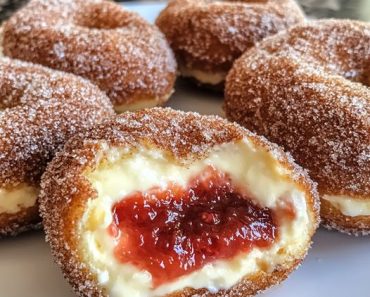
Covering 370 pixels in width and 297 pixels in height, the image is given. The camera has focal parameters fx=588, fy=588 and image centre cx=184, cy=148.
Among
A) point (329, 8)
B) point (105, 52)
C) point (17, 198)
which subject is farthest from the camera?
point (329, 8)

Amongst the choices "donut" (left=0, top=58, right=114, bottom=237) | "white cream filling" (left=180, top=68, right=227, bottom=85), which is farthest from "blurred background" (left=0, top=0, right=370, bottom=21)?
"donut" (left=0, top=58, right=114, bottom=237)

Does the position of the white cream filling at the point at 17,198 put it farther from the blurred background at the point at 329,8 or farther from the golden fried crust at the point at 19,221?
the blurred background at the point at 329,8

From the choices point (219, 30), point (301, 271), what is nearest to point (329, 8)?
point (219, 30)

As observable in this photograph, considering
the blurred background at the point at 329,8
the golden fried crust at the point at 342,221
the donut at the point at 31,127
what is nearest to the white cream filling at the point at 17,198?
the donut at the point at 31,127

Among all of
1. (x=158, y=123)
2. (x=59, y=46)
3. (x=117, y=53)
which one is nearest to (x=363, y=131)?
(x=158, y=123)

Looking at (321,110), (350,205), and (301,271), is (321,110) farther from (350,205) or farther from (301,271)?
(301,271)

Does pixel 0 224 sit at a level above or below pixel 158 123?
below

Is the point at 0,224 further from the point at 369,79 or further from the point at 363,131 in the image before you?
the point at 369,79
